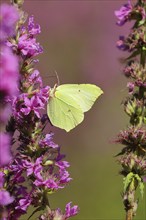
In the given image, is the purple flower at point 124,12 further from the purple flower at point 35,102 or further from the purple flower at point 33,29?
the purple flower at point 35,102

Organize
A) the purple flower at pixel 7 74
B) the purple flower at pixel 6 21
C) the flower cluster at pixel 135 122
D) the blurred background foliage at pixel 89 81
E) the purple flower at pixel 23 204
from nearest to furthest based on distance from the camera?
the purple flower at pixel 7 74 < the purple flower at pixel 6 21 < the purple flower at pixel 23 204 < the flower cluster at pixel 135 122 < the blurred background foliage at pixel 89 81

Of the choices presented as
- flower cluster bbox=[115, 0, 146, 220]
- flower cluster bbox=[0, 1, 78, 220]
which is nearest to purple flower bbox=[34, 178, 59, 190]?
flower cluster bbox=[0, 1, 78, 220]

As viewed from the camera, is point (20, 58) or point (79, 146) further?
point (79, 146)

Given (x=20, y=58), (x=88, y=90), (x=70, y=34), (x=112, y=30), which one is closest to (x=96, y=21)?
(x=112, y=30)

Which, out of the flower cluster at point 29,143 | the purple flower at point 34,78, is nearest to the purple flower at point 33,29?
the flower cluster at point 29,143

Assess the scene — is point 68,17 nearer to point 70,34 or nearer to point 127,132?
point 70,34

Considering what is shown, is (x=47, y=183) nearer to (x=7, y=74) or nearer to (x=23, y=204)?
(x=23, y=204)
